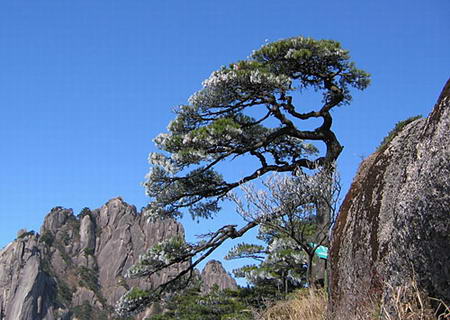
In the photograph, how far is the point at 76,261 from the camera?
164250mm

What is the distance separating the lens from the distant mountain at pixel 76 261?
136m

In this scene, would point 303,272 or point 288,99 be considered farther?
point 303,272

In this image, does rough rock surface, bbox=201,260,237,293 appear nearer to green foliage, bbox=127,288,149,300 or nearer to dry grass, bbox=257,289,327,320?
green foliage, bbox=127,288,149,300

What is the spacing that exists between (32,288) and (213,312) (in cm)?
12249

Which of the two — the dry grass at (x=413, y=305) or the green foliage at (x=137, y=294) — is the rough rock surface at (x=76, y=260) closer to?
the green foliage at (x=137, y=294)

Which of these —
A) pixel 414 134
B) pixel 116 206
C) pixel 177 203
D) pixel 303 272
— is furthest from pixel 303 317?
pixel 116 206

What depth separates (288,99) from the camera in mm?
12711

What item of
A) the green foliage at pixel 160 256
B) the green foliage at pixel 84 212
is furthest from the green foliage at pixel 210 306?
the green foliage at pixel 84 212

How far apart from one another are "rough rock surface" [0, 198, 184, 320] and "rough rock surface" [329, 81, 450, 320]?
138631mm

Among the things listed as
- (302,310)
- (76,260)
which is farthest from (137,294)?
(76,260)

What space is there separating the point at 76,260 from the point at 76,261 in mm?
282

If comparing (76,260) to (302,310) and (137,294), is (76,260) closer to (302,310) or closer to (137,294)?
(137,294)

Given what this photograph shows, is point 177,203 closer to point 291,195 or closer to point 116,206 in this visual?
point 291,195

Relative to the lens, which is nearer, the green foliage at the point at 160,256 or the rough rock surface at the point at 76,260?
the green foliage at the point at 160,256
